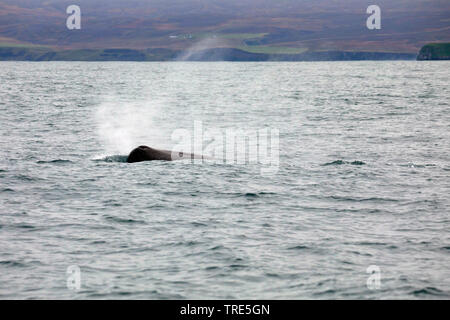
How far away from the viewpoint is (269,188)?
26.5 meters

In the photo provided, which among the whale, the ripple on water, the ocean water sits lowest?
A: the ocean water

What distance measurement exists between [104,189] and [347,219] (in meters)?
9.63

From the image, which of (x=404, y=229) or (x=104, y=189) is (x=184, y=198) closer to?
(x=104, y=189)

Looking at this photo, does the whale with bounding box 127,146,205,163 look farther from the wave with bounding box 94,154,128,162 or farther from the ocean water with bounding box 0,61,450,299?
the ocean water with bounding box 0,61,450,299

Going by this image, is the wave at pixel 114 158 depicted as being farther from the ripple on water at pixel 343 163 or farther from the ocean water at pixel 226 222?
the ripple on water at pixel 343 163

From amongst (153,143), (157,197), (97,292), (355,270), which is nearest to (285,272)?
(355,270)

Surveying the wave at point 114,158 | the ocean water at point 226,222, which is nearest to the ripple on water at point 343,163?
the ocean water at point 226,222

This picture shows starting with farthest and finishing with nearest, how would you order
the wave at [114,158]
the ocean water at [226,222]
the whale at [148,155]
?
the wave at [114,158], the whale at [148,155], the ocean water at [226,222]

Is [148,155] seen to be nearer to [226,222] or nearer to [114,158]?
[114,158]

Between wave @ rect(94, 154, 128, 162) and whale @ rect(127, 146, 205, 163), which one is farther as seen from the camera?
wave @ rect(94, 154, 128, 162)

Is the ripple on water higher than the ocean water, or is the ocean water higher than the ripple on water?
the ripple on water

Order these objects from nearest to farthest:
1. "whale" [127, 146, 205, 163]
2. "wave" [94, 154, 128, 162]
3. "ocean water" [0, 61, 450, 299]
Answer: "ocean water" [0, 61, 450, 299] < "whale" [127, 146, 205, 163] < "wave" [94, 154, 128, 162]

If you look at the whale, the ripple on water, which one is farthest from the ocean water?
the whale

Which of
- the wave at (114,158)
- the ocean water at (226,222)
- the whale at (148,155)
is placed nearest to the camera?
the ocean water at (226,222)
